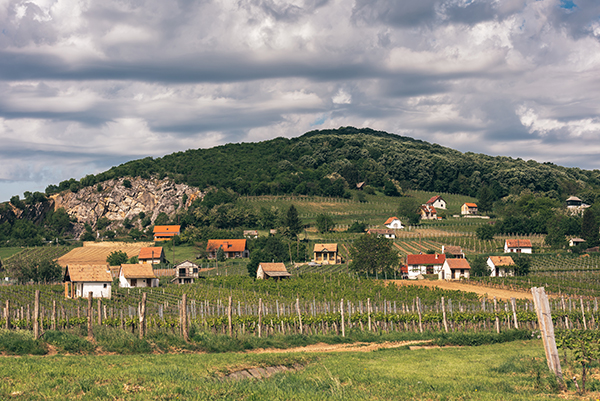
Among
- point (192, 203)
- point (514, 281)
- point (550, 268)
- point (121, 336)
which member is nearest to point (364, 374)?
point (121, 336)

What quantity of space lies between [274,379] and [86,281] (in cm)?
4798

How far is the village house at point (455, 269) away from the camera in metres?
76.4

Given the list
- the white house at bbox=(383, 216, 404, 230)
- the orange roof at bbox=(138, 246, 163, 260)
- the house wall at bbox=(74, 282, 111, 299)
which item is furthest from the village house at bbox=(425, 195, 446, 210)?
the house wall at bbox=(74, 282, 111, 299)

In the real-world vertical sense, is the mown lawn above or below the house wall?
above

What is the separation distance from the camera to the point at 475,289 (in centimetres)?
6525

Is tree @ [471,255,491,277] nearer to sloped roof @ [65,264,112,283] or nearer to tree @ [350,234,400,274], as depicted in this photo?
tree @ [350,234,400,274]

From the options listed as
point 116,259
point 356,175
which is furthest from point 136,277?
point 356,175

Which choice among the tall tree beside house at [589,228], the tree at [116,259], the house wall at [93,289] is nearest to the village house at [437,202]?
the tall tree beside house at [589,228]

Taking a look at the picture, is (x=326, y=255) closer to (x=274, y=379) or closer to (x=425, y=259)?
(x=425, y=259)

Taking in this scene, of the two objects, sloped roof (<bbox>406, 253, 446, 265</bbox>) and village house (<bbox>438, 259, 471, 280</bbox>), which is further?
sloped roof (<bbox>406, 253, 446, 265</bbox>)

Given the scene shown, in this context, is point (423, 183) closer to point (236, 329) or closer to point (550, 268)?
point (550, 268)

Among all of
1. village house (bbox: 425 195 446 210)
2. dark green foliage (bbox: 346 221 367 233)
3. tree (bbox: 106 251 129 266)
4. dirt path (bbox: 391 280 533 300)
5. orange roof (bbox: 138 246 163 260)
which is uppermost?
village house (bbox: 425 195 446 210)

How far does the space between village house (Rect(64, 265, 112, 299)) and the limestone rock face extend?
104 meters

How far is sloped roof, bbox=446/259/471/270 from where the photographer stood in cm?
7638
